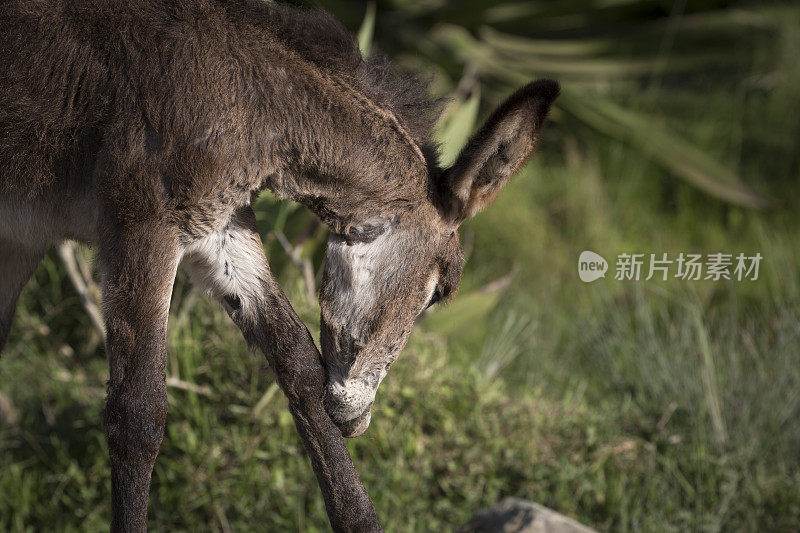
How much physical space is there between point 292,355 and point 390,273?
0.40 m

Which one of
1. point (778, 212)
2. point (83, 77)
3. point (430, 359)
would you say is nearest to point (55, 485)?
point (430, 359)

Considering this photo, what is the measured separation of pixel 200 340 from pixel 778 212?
532 cm

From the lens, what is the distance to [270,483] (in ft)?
13.4

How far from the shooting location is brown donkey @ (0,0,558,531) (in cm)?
237

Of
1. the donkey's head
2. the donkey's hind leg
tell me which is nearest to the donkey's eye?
the donkey's head

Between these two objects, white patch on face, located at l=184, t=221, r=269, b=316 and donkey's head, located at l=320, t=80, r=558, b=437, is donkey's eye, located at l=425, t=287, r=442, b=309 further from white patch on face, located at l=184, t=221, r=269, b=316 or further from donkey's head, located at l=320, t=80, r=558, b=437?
white patch on face, located at l=184, t=221, r=269, b=316

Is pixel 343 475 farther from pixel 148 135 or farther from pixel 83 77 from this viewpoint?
pixel 83 77

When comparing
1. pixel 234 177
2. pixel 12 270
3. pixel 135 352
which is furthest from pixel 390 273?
pixel 12 270

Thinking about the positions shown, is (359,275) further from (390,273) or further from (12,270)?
(12,270)

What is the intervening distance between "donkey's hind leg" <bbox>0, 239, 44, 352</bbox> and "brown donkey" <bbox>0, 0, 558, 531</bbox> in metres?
0.40

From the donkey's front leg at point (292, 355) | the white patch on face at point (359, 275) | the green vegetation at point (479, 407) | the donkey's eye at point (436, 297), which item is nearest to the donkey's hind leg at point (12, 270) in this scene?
the donkey's front leg at point (292, 355)

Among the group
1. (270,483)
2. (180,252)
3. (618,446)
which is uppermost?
(180,252)

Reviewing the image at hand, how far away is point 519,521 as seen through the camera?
353 cm

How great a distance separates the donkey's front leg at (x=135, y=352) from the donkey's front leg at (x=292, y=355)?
8.3 inches
